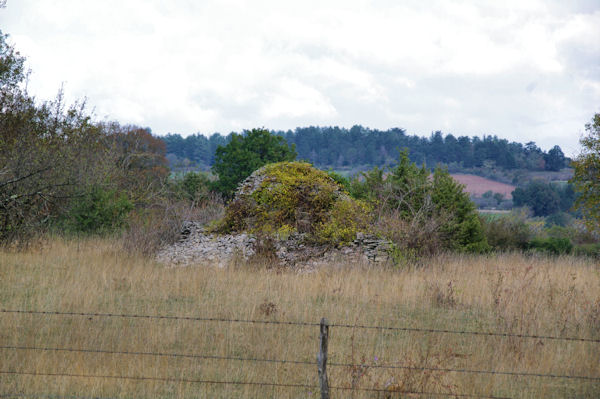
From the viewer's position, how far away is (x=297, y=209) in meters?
17.4

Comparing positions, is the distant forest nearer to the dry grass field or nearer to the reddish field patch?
the reddish field patch

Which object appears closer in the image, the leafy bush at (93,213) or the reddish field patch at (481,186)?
the leafy bush at (93,213)

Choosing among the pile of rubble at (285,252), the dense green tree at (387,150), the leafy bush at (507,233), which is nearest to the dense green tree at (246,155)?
the leafy bush at (507,233)

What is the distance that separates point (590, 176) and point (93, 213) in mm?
21770

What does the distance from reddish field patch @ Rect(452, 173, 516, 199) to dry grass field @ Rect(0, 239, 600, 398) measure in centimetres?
6722

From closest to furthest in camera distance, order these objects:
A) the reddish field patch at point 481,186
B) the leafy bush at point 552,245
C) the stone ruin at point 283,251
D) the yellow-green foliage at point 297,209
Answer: the stone ruin at point 283,251 → the yellow-green foliage at point 297,209 → the leafy bush at point 552,245 → the reddish field patch at point 481,186

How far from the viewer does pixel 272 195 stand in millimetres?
17531

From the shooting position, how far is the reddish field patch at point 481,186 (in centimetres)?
8006

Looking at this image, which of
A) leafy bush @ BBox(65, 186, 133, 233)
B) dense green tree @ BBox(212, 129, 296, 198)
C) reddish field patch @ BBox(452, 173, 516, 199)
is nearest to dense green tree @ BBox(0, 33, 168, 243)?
leafy bush @ BBox(65, 186, 133, 233)

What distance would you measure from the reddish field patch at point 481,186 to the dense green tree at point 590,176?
5324 cm

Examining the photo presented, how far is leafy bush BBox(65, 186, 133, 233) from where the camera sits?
21297 millimetres

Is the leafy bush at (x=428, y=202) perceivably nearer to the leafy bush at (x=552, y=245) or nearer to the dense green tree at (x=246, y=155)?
the leafy bush at (x=552, y=245)

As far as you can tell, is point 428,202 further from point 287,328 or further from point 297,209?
point 287,328

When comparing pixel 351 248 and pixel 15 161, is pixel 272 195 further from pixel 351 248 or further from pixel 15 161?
pixel 15 161
